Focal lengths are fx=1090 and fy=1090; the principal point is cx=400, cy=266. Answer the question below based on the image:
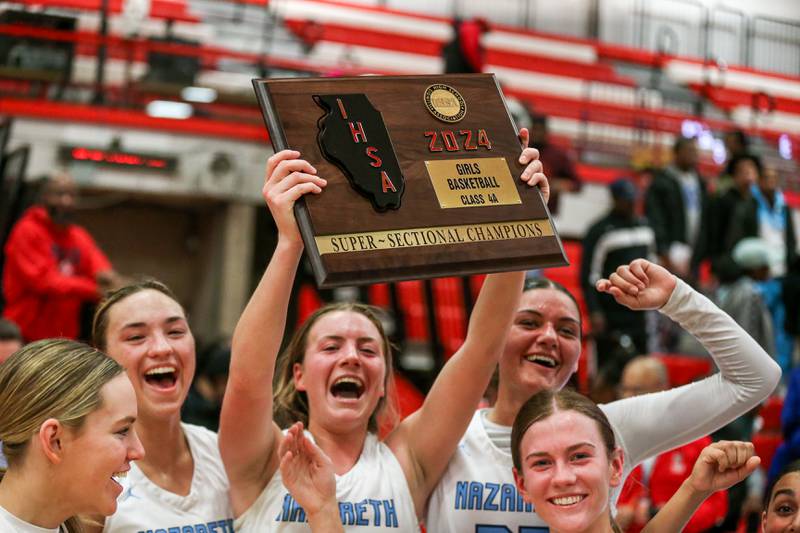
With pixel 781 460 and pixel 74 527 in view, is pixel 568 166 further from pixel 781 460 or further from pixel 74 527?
pixel 74 527

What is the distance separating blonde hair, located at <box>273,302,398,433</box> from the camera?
2.66 metres

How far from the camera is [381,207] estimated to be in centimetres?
212

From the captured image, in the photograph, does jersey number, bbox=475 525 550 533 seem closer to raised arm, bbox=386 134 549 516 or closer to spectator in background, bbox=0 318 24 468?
raised arm, bbox=386 134 549 516

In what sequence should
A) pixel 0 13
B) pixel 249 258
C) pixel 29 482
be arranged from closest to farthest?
1. pixel 29 482
2. pixel 0 13
3. pixel 249 258

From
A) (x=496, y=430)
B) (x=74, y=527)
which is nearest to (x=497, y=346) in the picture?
(x=496, y=430)

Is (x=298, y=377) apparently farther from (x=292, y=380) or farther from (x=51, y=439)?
(x=51, y=439)

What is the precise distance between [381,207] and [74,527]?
2.95 ft

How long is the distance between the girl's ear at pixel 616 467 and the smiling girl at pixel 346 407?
1.11ft

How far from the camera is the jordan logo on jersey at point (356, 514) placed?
7.86ft

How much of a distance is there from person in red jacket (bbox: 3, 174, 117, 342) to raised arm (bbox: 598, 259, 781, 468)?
352 cm

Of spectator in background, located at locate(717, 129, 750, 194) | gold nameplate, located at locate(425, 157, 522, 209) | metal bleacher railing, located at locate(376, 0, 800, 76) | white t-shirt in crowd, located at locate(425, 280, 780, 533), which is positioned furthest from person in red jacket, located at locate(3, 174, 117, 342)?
metal bleacher railing, located at locate(376, 0, 800, 76)

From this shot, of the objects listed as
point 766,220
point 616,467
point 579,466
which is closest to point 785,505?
point 616,467

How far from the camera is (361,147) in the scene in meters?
2.19

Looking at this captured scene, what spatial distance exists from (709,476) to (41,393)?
4.54ft
